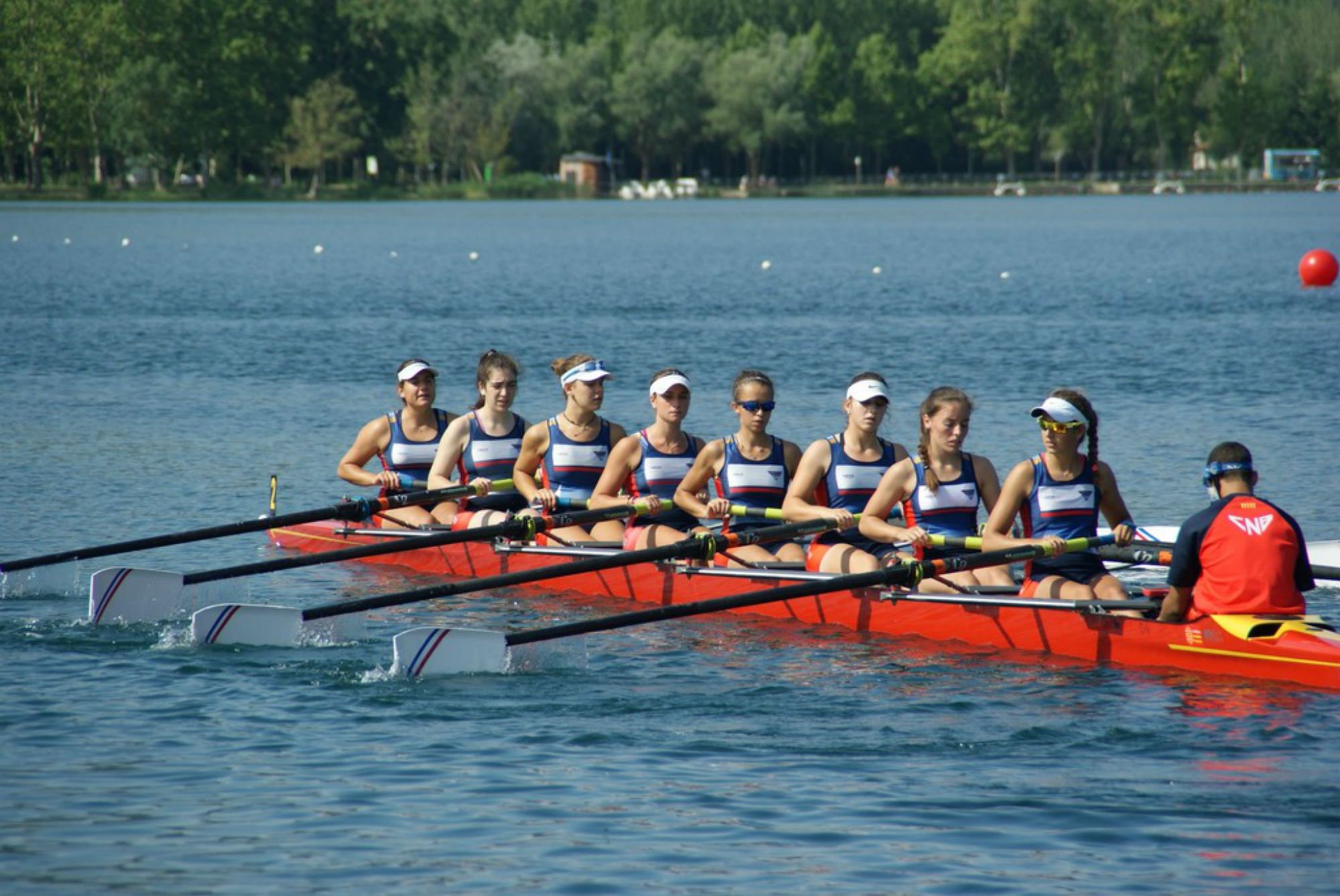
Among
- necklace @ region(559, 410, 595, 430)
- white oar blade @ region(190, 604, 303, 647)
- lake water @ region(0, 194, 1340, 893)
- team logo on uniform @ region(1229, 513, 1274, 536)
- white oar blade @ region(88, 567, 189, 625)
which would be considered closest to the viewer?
lake water @ region(0, 194, 1340, 893)

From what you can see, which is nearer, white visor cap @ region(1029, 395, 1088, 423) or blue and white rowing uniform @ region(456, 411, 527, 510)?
white visor cap @ region(1029, 395, 1088, 423)

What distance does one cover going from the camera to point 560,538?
13.1m

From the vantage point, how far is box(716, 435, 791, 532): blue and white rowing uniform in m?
12.2

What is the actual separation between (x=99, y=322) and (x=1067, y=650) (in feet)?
96.8

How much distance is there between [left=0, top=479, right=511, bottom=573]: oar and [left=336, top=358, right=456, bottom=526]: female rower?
0.62m

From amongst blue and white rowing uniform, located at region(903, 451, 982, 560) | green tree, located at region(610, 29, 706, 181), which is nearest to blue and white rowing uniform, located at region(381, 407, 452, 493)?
blue and white rowing uniform, located at region(903, 451, 982, 560)

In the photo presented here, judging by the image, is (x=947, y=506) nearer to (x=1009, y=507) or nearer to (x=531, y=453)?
(x=1009, y=507)

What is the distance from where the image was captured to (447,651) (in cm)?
1052

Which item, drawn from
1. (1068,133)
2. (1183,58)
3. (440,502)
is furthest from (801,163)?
(440,502)

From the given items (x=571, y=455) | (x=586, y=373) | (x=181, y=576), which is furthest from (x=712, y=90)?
(x=181, y=576)

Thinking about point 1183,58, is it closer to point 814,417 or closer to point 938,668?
point 814,417

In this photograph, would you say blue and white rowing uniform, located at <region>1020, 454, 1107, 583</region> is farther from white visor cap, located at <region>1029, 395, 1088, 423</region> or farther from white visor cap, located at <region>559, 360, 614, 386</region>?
white visor cap, located at <region>559, 360, 614, 386</region>

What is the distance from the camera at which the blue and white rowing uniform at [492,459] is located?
13.8 metres

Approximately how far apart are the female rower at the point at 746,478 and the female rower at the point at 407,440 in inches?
104
